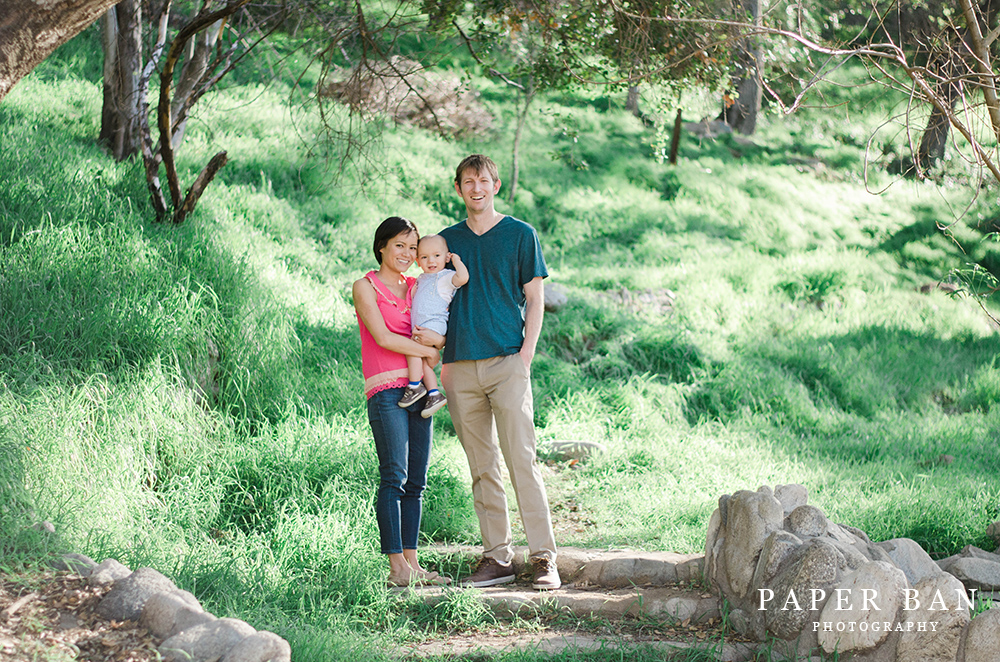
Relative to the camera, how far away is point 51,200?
6.21m

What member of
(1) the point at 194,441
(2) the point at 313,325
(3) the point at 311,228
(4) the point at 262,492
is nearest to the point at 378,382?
(4) the point at 262,492

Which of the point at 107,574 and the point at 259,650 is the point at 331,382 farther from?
the point at 259,650

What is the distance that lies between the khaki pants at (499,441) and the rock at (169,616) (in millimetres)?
1678

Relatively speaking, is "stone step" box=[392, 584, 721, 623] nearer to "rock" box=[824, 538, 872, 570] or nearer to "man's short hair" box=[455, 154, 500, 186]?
"rock" box=[824, 538, 872, 570]

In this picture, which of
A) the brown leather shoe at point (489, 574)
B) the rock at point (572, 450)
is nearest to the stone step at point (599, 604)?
the brown leather shoe at point (489, 574)

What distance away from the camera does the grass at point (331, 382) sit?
404cm

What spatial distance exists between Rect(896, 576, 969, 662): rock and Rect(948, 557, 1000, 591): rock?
58.0 inches

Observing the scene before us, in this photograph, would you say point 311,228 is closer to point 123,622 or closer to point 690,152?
point 123,622

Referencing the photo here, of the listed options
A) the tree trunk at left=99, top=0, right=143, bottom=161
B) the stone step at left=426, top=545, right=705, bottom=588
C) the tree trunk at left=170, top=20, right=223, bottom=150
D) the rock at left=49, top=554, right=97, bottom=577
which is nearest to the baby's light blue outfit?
the stone step at left=426, top=545, right=705, bottom=588

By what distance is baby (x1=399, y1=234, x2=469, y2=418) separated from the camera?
3971 mm

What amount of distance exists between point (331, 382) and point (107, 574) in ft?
11.3

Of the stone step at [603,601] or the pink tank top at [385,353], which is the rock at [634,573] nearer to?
the stone step at [603,601]

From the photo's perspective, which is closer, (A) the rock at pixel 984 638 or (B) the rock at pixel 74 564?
(A) the rock at pixel 984 638

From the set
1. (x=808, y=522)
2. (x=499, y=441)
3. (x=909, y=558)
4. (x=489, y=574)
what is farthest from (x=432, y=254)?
(x=909, y=558)
